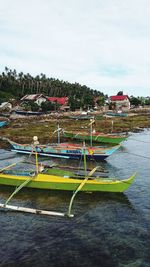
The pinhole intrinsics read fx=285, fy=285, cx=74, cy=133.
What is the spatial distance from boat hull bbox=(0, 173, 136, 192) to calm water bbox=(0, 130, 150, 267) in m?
0.85

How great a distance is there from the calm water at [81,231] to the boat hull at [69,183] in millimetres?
847

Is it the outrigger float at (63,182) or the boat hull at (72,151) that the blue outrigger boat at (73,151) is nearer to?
the boat hull at (72,151)

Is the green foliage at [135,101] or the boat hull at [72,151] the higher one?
the green foliage at [135,101]

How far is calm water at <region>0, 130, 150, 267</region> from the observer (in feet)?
54.6

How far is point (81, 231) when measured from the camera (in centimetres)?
1975

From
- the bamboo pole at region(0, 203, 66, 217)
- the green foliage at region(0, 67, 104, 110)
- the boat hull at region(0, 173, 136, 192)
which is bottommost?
the bamboo pole at region(0, 203, 66, 217)

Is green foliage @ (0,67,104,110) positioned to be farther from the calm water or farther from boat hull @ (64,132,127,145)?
the calm water

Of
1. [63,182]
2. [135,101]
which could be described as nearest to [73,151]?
[63,182]

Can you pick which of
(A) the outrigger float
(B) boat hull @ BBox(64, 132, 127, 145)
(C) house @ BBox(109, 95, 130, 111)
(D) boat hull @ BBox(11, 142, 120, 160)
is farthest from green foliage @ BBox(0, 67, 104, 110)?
(A) the outrigger float

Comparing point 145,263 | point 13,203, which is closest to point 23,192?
point 13,203

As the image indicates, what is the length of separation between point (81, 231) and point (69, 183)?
6.17 meters

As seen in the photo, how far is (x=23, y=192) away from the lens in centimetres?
2742

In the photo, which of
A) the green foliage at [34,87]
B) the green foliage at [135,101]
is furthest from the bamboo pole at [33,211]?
the green foliage at [135,101]

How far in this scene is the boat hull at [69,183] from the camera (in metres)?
24.7
